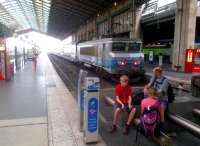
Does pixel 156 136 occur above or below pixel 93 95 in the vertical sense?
below

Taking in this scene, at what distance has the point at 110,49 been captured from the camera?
15023 mm

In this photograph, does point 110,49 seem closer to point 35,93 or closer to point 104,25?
point 35,93

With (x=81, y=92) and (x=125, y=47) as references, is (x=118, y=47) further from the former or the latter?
(x=81, y=92)

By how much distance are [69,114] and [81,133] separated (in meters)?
1.49

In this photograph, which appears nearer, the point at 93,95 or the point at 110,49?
the point at 93,95

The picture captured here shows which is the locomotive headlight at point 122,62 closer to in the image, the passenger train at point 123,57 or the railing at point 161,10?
the passenger train at point 123,57

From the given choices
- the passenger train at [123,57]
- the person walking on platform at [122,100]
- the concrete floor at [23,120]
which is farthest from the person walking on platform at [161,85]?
the passenger train at [123,57]

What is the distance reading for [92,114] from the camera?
15.7 ft

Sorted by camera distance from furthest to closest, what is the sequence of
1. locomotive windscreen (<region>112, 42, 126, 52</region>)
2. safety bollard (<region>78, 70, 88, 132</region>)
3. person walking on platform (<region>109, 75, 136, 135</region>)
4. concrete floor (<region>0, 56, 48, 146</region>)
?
locomotive windscreen (<region>112, 42, 126, 52</region>) < person walking on platform (<region>109, 75, 136, 135</region>) < safety bollard (<region>78, 70, 88, 132</region>) < concrete floor (<region>0, 56, 48, 146</region>)

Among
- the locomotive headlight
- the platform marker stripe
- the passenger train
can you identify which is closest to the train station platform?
the platform marker stripe

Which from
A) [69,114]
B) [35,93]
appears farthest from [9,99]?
[69,114]

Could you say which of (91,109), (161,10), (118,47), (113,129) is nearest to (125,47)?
(118,47)

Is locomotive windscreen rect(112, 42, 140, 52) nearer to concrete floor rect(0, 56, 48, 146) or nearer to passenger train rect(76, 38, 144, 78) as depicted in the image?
passenger train rect(76, 38, 144, 78)

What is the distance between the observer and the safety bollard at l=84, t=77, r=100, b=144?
15.5 feet
